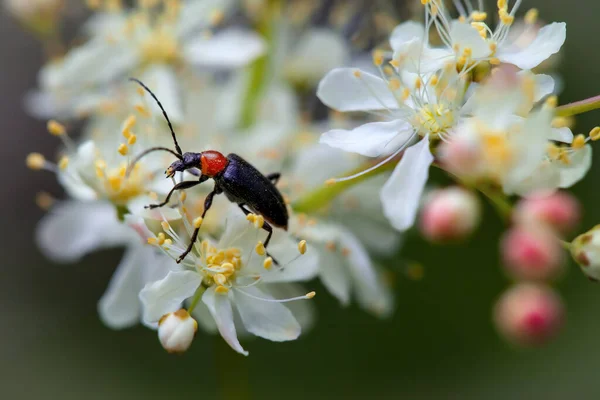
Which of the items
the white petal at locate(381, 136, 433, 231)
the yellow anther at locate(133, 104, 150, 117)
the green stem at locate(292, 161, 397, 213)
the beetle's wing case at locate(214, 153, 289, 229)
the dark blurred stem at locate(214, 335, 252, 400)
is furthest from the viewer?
the dark blurred stem at locate(214, 335, 252, 400)

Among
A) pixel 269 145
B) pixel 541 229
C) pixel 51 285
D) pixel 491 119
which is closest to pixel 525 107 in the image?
pixel 491 119

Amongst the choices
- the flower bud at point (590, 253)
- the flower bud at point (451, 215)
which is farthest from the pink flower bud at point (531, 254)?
the flower bud at point (590, 253)

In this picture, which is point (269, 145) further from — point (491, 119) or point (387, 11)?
point (491, 119)

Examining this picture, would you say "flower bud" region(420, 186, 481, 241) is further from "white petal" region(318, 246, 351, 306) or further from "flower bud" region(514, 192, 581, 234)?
"white petal" region(318, 246, 351, 306)

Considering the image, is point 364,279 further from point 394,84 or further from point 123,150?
point 123,150

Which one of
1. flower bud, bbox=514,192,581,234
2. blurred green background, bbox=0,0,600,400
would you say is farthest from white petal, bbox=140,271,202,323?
blurred green background, bbox=0,0,600,400

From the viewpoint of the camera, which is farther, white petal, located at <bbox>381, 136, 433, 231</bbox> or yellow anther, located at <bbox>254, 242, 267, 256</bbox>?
yellow anther, located at <bbox>254, 242, 267, 256</bbox>

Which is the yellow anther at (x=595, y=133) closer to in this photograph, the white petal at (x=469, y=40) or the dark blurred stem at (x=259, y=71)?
the white petal at (x=469, y=40)
